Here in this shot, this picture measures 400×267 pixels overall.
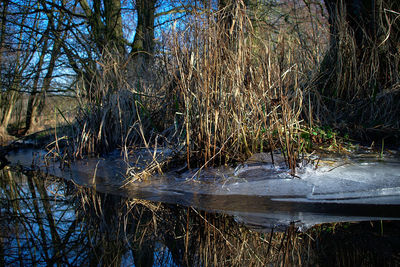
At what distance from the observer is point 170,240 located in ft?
5.62

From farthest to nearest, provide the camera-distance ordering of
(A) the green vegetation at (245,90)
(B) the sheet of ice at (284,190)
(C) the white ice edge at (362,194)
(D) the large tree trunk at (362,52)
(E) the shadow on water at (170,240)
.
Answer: (D) the large tree trunk at (362,52) < (A) the green vegetation at (245,90) < (C) the white ice edge at (362,194) < (B) the sheet of ice at (284,190) < (E) the shadow on water at (170,240)

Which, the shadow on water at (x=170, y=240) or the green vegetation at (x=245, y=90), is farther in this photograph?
the green vegetation at (x=245, y=90)

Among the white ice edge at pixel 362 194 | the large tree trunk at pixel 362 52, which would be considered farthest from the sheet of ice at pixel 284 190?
the large tree trunk at pixel 362 52

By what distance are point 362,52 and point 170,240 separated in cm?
336

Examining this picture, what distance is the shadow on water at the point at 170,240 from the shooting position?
1463mm

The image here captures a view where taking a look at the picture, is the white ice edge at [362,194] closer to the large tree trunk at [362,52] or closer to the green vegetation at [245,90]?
the green vegetation at [245,90]

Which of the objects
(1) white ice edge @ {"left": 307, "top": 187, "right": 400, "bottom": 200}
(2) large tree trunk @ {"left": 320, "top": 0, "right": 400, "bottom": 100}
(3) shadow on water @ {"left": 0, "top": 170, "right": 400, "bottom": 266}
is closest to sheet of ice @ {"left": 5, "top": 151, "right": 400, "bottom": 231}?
(1) white ice edge @ {"left": 307, "top": 187, "right": 400, "bottom": 200}

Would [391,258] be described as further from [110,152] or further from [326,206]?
[110,152]

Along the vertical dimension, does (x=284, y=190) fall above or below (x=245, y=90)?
below

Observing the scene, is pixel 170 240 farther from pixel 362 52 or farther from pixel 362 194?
pixel 362 52

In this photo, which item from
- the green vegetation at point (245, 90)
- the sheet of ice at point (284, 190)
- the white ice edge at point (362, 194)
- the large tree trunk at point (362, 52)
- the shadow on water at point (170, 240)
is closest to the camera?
the shadow on water at point (170, 240)

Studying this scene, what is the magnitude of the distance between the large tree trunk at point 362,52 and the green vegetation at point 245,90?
12 millimetres

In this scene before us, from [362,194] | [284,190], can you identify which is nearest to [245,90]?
[284,190]

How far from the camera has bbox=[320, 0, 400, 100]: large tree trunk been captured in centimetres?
367
